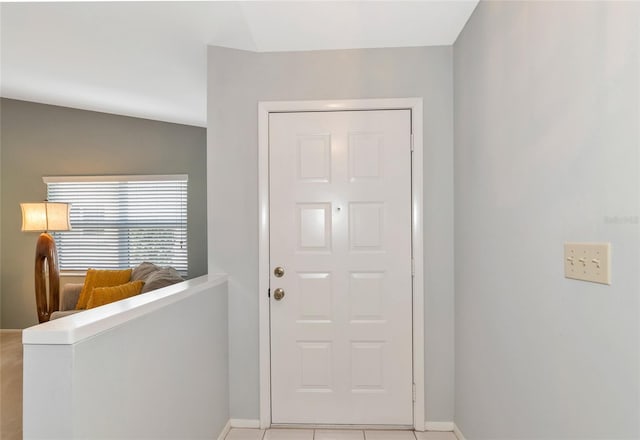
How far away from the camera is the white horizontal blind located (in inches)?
183

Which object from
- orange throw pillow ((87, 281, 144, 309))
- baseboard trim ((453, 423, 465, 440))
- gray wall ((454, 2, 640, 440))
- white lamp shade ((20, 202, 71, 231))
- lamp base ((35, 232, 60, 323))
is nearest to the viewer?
gray wall ((454, 2, 640, 440))

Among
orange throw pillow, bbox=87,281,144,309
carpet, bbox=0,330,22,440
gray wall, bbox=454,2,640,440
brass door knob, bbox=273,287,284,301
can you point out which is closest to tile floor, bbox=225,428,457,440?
gray wall, bbox=454,2,640,440

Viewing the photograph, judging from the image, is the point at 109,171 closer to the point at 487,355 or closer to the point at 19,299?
the point at 19,299

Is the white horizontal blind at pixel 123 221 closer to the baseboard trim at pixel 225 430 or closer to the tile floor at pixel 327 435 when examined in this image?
the baseboard trim at pixel 225 430

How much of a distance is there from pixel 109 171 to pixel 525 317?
468 centimetres

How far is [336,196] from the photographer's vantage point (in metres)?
2.46

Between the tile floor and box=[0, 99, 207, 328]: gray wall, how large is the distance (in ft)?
8.29

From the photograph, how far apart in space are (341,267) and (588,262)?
58.4 inches

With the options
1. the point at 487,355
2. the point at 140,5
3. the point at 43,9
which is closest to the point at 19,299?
the point at 43,9

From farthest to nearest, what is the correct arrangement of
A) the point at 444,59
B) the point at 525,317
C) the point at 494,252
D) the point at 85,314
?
the point at 444,59
the point at 494,252
the point at 525,317
the point at 85,314

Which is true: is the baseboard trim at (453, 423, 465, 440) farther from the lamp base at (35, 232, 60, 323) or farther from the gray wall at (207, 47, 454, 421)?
the lamp base at (35, 232, 60, 323)

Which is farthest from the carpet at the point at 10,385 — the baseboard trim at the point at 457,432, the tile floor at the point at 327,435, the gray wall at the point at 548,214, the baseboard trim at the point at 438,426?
the gray wall at the point at 548,214

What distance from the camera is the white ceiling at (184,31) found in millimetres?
2066

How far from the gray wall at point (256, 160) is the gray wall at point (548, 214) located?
21 centimetres
